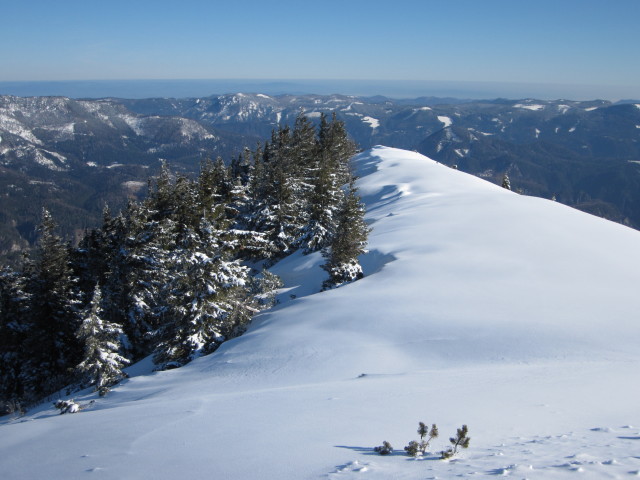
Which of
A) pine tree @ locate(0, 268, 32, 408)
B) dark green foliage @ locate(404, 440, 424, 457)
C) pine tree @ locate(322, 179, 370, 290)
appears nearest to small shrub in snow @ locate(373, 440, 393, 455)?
dark green foliage @ locate(404, 440, 424, 457)

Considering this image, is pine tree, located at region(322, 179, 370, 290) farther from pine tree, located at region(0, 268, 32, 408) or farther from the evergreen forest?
pine tree, located at region(0, 268, 32, 408)

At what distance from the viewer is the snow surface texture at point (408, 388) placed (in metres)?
5.98

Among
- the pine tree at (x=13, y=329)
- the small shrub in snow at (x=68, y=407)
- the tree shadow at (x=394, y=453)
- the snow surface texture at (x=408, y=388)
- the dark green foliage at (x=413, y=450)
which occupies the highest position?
the dark green foliage at (x=413, y=450)

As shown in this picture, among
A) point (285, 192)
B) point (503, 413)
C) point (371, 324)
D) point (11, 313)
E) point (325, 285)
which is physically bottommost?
point (11, 313)

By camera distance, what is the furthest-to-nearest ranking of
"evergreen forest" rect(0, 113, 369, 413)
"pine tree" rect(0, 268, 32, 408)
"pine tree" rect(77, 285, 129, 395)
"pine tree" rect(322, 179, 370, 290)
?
"pine tree" rect(0, 268, 32, 408) → "pine tree" rect(322, 179, 370, 290) → "evergreen forest" rect(0, 113, 369, 413) → "pine tree" rect(77, 285, 129, 395)

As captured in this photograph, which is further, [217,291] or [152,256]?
[152,256]

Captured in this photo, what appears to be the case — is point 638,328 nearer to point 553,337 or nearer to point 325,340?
point 553,337

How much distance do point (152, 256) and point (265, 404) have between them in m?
17.1

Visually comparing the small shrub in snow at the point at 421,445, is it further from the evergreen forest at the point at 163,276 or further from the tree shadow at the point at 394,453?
the evergreen forest at the point at 163,276

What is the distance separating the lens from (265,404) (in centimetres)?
889

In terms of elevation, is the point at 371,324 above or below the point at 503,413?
below

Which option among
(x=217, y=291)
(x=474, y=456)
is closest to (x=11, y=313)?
(x=217, y=291)

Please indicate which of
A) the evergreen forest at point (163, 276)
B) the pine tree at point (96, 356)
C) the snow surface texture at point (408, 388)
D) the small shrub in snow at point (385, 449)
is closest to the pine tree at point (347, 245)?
the evergreen forest at point (163, 276)

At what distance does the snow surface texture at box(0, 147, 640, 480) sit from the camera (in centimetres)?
598
